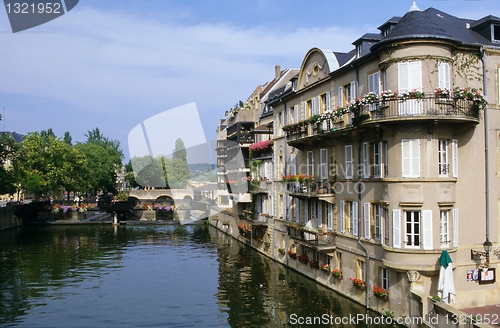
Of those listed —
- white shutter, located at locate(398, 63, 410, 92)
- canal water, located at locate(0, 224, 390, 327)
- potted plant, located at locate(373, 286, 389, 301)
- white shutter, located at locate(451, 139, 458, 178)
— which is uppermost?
white shutter, located at locate(398, 63, 410, 92)

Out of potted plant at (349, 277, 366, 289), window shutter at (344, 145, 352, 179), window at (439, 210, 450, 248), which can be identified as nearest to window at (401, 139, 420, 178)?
window at (439, 210, 450, 248)

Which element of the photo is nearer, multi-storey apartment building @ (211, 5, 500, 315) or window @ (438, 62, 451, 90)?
multi-storey apartment building @ (211, 5, 500, 315)

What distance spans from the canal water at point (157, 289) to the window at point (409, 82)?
31.9 ft

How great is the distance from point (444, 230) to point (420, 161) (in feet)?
10.7

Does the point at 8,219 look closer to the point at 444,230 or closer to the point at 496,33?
the point at 444,230

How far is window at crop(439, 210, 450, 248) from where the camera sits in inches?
827

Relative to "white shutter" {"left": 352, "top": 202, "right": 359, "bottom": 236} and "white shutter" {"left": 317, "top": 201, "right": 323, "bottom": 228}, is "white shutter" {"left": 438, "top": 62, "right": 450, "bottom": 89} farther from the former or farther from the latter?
"white shutter" {"left": 317, "top": 201, "right": 323, "bottom": 228}

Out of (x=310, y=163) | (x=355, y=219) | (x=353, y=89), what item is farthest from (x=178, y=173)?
(x=355, y=219)

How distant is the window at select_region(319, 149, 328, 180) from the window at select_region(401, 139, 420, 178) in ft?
27.7

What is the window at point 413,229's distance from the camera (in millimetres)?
20844

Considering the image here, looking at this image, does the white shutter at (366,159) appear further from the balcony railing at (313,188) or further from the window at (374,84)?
the balcony railing at (313,188)

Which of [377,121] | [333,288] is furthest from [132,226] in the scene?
[377,121]

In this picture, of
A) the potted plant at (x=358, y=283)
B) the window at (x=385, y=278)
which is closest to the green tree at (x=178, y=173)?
the potted plant at (x=358, y=283)

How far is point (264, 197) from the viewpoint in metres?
42.8
